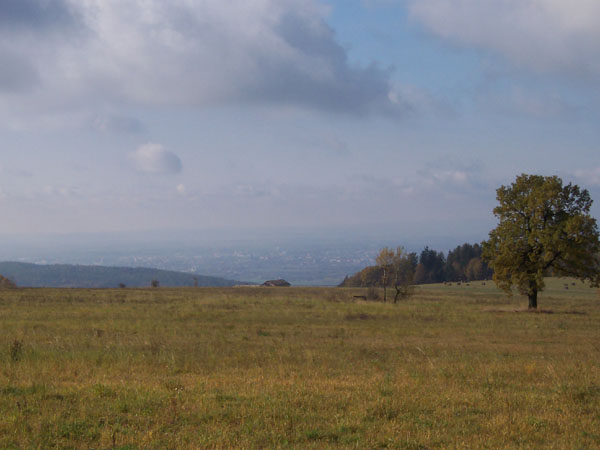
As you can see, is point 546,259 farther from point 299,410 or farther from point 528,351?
point 299,410

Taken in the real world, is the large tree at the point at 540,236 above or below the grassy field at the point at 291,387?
above

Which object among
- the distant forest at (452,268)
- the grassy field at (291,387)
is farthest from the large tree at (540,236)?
the distant forest at (452,268)

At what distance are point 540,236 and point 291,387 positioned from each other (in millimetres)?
30520

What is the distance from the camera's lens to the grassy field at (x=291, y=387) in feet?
23.6

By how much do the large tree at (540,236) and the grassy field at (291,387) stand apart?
498 inches

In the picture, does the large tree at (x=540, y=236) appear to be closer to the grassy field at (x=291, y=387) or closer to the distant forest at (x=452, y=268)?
the grassy field at (x=291, y=387)

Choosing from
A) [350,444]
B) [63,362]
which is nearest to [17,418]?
[350,444]

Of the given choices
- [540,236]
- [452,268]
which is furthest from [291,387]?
[452,268]

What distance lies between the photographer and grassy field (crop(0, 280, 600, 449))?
721cm

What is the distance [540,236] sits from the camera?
35.4m

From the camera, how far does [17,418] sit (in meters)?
7.69

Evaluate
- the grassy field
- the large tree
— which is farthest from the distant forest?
the grassy field

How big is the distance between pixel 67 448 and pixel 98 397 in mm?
2637

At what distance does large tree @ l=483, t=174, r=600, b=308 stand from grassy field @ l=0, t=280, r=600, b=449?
1265 cm
